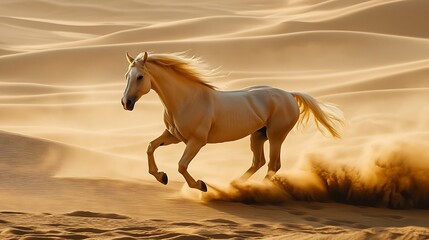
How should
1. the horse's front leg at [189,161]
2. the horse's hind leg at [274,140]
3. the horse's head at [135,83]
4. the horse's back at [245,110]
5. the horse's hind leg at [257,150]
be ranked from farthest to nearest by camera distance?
the horse's hind leg at [257,150] → the horse's hind leg at [274,140] → the horse's back at [245,110] → the horse's front leg at [189,161] → the horse's head at [135,83]

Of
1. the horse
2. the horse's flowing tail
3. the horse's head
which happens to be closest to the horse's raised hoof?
the horse

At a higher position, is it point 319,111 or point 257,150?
point 319,111

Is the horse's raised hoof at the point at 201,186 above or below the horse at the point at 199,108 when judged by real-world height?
below

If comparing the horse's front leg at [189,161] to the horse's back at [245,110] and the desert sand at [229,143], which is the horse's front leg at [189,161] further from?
the horse's back at [245,110]

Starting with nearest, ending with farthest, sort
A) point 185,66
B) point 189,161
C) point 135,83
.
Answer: point 135,83
point 189,161
point 185,66

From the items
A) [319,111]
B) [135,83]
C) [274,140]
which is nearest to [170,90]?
[135,83]

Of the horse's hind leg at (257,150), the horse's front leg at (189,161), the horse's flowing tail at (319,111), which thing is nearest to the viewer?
the horse's front leg at (189,161)

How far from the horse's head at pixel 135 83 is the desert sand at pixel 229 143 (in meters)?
0.85

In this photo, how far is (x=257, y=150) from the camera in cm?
955

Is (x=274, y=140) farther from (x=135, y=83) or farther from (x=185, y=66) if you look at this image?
(x=135, y=83)

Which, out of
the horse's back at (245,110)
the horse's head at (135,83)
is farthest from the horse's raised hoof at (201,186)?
the horse's head at (135,83)

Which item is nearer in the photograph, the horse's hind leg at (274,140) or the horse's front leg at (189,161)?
the horse's front leg at (189,161)

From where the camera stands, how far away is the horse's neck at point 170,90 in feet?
28.7

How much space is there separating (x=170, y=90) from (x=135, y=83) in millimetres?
432
